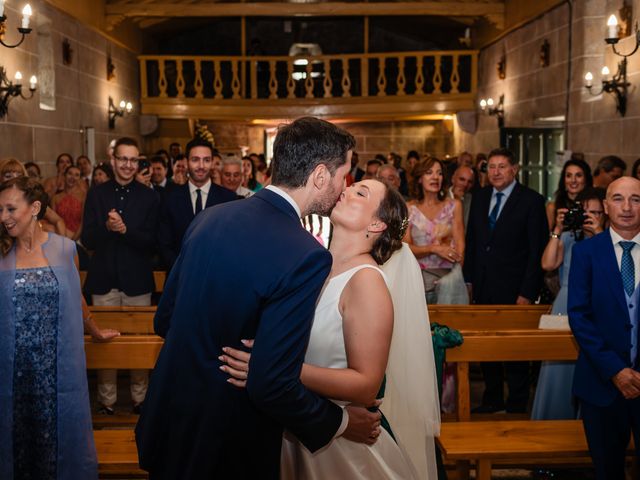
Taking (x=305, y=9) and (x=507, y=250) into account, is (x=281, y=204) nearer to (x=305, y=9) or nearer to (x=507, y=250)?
(x=507, y=250)

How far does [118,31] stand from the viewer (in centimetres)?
1418

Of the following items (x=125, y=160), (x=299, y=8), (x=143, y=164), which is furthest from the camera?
(x=299, y=8)

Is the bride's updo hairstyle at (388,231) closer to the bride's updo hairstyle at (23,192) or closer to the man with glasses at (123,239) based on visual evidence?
the bride's updo hairstyle at (23,192)

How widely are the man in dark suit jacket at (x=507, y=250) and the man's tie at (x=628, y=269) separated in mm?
1822

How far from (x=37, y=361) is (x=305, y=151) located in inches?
71.3

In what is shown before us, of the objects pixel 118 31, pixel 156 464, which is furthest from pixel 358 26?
pixel 156 464

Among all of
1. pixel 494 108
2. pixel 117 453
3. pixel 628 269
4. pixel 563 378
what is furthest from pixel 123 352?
pixel 494 108

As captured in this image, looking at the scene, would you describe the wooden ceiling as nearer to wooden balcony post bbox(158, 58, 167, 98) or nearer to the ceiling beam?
the ceiling beam

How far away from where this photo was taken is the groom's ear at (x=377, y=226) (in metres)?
2.66

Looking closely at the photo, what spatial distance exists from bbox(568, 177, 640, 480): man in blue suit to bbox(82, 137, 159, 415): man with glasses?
9.23 feet

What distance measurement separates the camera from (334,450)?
249 centimetres

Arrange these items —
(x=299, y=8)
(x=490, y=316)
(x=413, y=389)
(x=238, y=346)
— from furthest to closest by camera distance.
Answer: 1. (x=299, y=8)
2. (x=490, y=316)
3. (x=413, y=389)
4. (x=238, y=346)

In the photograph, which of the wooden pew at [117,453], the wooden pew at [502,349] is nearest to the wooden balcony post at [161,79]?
the wooden pew at [117,453]

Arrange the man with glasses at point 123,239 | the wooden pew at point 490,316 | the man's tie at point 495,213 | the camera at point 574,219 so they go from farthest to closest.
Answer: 1. the man's tie at point 495,213
2. the man with glasses at point 123,239
3. the wooden pew at point 490,316
4. the camera at point 574,219
